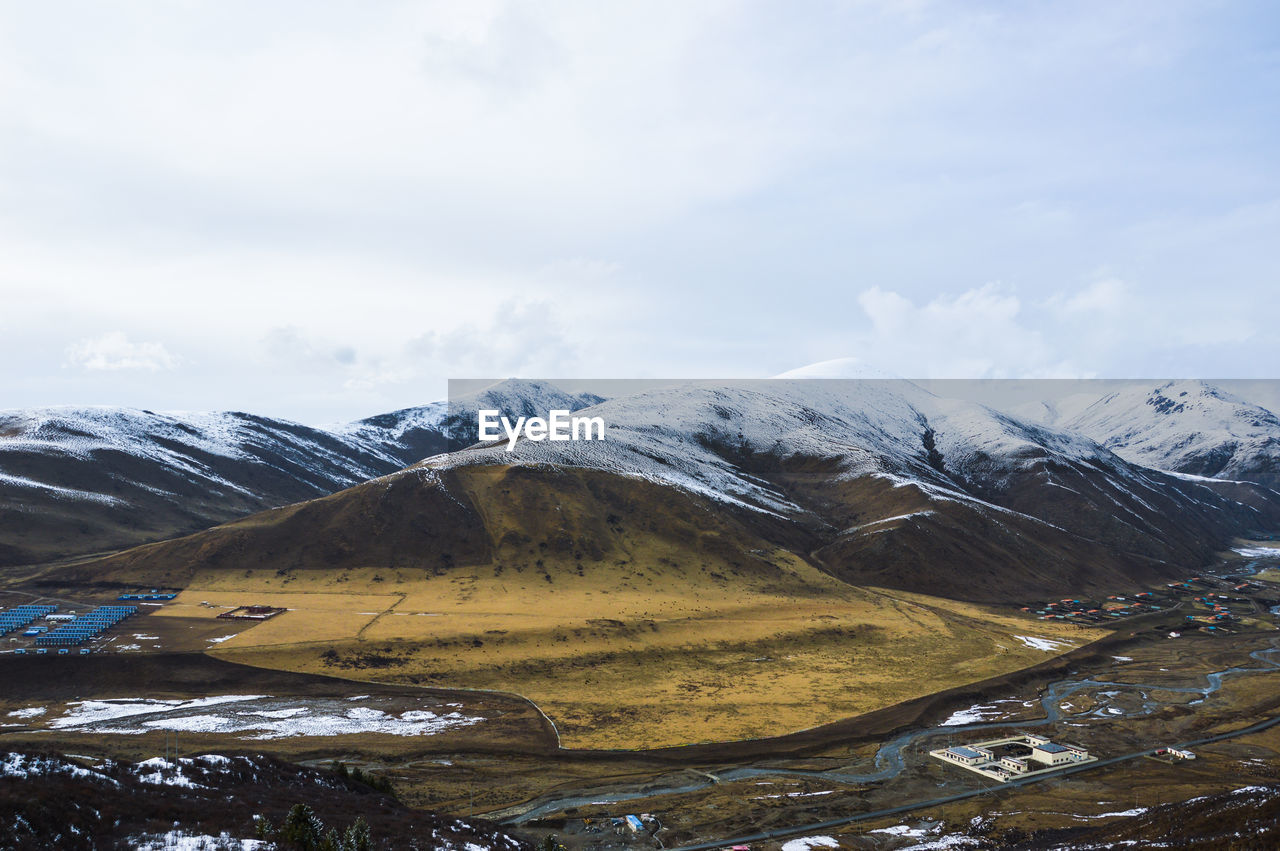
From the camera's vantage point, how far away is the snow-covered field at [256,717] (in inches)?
2798

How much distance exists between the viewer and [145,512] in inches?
7520

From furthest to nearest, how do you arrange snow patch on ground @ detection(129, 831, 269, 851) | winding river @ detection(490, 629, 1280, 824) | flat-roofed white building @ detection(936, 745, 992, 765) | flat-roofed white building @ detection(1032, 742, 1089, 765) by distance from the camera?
flat-roofed white building @ detection(936, 745, 992, 765), flat-roofed white building @ detection(1032, 742, 1089, 765), winding river @ detection(490, 629, 1280, 824), snow patch on ground @ detection(129, 831, 269, 851)

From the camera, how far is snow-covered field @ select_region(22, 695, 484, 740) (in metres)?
71.1

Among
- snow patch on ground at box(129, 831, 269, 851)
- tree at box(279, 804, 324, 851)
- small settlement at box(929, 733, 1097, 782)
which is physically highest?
snow patch on ground at box(129, 831, 269, 851)

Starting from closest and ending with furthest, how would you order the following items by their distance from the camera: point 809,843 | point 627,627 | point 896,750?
point 809,843
point 896,750
point 627,627

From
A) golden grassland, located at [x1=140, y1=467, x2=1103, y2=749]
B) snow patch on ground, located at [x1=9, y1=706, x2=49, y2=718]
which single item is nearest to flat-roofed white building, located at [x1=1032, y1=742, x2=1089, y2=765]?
golden grassland, located at [x1=140, y1=467, x2=1103, y2=749]

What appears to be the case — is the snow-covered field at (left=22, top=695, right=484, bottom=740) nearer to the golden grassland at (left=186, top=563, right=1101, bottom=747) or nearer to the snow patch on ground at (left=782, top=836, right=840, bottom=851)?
the golden grassland at (left=186, top=563, right=1101, bottom=747)

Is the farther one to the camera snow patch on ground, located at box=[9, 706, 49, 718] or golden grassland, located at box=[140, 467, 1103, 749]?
golden grassland, located at box=[140, 467, 1103, 749]

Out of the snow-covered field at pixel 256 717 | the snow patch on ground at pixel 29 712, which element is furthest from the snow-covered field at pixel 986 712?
the snow patch on ground at pixel 29 712

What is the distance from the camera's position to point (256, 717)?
75.4 metres

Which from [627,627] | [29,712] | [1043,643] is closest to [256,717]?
[29,712]

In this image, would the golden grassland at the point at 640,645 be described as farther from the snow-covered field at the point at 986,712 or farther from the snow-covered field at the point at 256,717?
the snow-covered field at the point at 256,717

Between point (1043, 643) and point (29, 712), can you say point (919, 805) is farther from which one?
point (29, 712)

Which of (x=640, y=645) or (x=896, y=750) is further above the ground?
(x=640, y=645)
